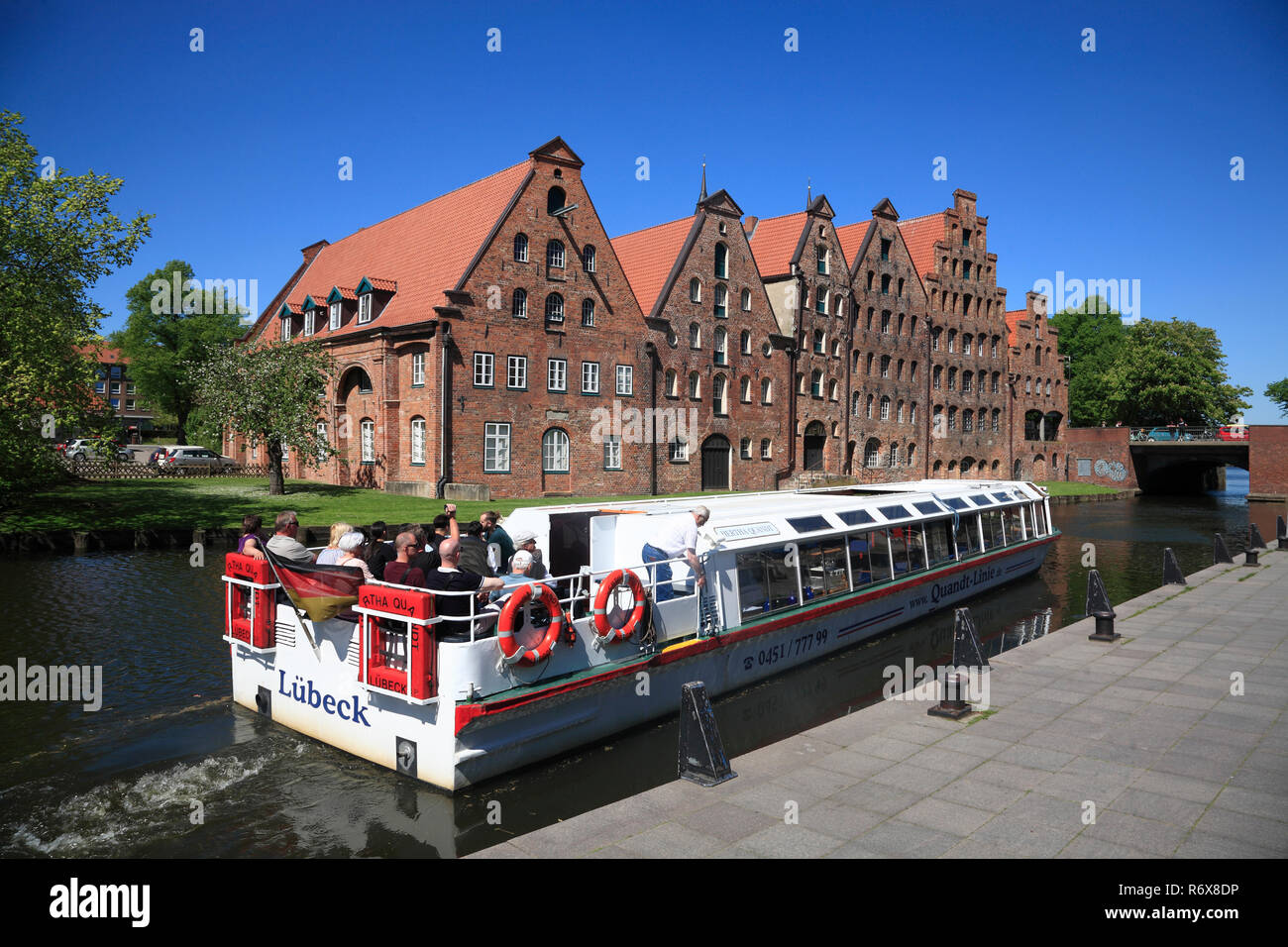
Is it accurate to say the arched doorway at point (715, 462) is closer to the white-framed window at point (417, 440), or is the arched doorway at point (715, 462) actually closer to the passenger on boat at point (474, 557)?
the white-framed window at point (417, 440)

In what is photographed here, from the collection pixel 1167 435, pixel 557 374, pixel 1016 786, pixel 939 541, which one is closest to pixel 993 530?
pixel 939 541

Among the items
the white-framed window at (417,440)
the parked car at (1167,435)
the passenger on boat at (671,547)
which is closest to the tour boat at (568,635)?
the passenger on boat at (671,547)

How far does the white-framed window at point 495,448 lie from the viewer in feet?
114

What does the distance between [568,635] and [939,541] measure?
39.0 ft

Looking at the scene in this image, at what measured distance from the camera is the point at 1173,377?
71500 millimetres

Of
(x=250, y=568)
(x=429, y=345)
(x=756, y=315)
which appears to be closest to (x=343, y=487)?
(x=429, y=345)

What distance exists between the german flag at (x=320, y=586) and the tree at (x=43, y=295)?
18.6 m

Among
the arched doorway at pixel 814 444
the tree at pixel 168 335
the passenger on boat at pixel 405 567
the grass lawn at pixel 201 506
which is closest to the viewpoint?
the passenger on boat at pixel 405 567

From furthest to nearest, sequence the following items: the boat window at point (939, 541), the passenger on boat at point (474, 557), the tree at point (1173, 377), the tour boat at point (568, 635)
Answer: the tree at point (1173, 377)
the boat window at point (939, 541)
the passenger on boat at point (474, 557)
the tour boat at point (568, 635)

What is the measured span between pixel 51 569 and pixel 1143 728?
2279 cm

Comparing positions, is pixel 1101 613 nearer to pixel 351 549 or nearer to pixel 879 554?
pixel 879 554

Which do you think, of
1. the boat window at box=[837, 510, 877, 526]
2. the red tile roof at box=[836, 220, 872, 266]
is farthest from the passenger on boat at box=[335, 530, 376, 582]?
the red tile roof at box=[836, 220, 872, 266]
